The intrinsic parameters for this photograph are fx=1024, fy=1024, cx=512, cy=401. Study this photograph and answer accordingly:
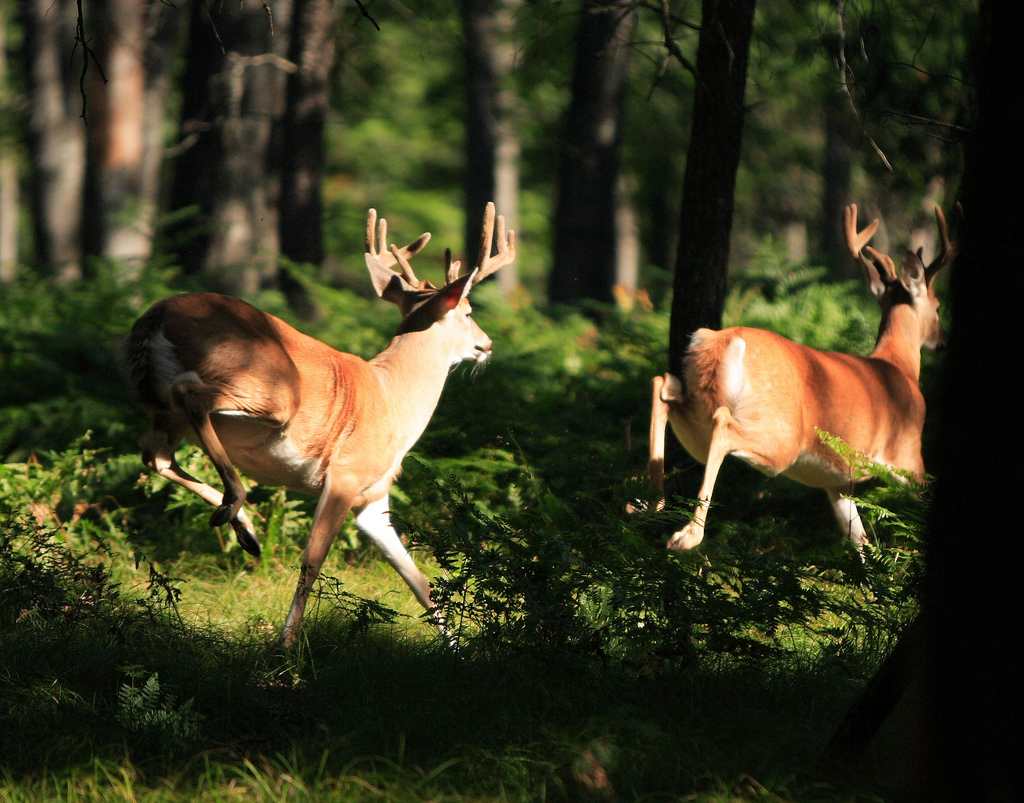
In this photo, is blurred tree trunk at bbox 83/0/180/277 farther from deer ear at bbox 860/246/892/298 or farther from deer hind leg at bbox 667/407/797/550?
deer hind leg at bbox 667/407/797/550

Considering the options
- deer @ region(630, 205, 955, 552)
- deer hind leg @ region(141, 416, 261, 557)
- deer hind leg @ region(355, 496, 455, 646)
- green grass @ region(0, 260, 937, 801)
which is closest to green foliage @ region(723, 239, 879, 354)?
deer @ region(630, 205, 955, 552)

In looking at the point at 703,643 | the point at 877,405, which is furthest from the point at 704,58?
the point at 703,643

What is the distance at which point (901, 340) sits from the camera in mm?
7586

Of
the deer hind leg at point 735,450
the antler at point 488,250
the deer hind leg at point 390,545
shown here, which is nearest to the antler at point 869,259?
the deer hind leg at point 735,450

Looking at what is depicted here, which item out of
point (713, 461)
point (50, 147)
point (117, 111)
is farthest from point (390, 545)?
point (50, 147)

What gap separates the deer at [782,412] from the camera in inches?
227

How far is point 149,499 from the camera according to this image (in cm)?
Result: 679

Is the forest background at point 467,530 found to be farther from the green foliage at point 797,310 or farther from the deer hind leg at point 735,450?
the deer hind leg at point 735,450

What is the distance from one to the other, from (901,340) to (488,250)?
10.9 feet

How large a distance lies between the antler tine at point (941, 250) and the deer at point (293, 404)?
3.01 metres

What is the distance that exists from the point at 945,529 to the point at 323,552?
3.19 m

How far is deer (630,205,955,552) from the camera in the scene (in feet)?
18.9

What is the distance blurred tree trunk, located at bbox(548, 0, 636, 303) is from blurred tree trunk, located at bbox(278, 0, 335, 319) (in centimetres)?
358

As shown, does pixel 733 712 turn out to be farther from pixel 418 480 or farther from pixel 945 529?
pixel 418 480
